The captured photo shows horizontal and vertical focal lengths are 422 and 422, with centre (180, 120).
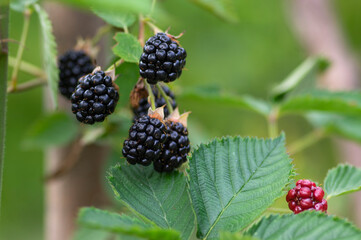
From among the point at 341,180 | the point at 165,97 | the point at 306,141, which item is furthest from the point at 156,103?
the point at 306,141

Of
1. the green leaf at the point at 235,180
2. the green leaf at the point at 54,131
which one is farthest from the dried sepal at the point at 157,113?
the green leaf at the point at 54,131

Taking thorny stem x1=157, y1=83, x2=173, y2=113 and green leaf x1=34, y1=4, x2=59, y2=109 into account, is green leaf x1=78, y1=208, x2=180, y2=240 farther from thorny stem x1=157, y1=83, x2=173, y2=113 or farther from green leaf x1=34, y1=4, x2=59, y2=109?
green leaf x1=34, y1=4, x2=59, y2=109

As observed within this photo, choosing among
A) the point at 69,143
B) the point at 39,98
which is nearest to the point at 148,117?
the point at 69,143

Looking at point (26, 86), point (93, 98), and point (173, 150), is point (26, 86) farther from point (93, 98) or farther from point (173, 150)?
point (173, 150)

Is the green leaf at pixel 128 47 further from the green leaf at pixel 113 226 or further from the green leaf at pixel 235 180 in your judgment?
the green leaf at pixel 113 226

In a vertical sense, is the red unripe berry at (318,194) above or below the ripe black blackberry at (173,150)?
above

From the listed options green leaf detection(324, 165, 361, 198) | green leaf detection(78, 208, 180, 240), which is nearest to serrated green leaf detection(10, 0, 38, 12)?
green leaf detection(78, 208, 180, 240)
